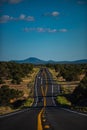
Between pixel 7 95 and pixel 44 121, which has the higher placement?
pixel 44 121

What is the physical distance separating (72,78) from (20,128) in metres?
86.2

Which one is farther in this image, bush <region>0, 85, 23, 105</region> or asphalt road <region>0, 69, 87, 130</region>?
bush <region>0, 85, 23, 105</region>

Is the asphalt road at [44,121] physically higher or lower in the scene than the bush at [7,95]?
higher

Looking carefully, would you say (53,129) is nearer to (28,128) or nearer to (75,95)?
(28,128)

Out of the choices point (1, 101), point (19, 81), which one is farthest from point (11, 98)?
point (19, 81)

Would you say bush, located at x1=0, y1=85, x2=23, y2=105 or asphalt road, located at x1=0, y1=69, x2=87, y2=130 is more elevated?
asphalt road, located at x1=0, y1=69, x2=87, y2=130

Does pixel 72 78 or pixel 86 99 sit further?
pixel 72 78

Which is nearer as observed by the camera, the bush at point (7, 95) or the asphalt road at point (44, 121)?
the asphalt road at point (44, 121)

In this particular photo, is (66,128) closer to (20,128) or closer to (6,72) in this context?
(20,128)

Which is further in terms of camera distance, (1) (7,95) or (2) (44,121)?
(1) (7,95)

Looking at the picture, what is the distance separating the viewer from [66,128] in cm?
1059

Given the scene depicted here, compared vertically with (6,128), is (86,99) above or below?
below

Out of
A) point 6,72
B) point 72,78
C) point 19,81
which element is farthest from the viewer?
point 6,72

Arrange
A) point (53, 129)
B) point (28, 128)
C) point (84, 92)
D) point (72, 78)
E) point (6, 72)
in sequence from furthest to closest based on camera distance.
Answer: point (6, 72) < point (72, 78) < point (84, 92) < point (28, 128) < point (53, 129)
